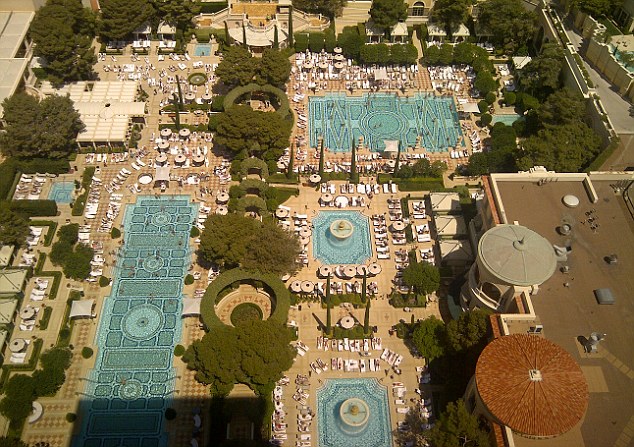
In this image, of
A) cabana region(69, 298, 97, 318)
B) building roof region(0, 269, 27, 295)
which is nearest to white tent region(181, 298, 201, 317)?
cabana region(69, 298, 97, 318)

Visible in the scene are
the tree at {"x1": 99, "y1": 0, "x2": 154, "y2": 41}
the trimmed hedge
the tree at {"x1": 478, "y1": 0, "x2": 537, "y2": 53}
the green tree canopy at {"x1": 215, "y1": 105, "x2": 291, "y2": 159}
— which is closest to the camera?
the trimmed hedge

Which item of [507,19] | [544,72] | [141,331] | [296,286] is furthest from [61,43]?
[544,72]

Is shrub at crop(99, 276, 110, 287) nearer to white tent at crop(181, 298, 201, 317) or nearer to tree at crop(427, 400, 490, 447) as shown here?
white tent at crop(181, 298, 201, 317)

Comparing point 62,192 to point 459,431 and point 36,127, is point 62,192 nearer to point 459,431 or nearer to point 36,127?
point 36,127

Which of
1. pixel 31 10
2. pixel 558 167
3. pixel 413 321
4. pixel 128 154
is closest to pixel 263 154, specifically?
pixel 128 154

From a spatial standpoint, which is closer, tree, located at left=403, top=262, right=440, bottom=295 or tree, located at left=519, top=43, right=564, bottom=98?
tree, located at left=403, top=262, right=440, bottom=295
